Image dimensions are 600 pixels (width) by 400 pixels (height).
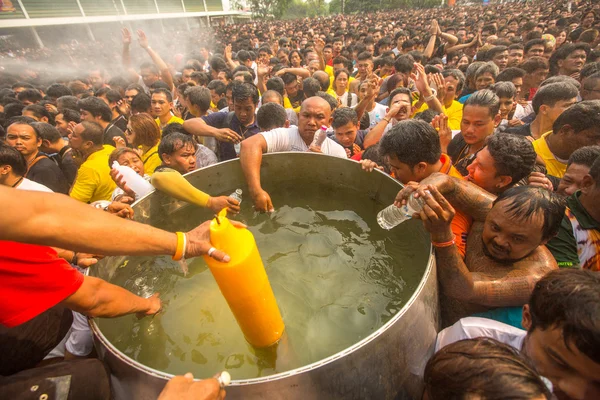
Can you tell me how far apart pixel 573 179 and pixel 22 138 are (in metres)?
5.67

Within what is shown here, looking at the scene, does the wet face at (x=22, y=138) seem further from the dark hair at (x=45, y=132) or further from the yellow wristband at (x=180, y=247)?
the yellow wristband at (x=180, y=247)

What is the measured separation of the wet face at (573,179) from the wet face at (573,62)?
4.86 meters

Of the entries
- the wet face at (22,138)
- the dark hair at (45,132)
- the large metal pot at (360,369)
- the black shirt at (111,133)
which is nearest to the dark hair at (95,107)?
the black shirt at (111,133)

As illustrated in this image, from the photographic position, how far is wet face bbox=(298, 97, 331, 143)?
3.11m

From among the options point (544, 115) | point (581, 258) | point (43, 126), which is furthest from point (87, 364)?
point (544, 115)

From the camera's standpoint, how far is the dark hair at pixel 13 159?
279 cm

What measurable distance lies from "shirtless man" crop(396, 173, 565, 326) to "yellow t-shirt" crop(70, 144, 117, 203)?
130 inches

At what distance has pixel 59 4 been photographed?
68.8ft

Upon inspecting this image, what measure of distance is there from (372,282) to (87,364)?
1602 millimetres

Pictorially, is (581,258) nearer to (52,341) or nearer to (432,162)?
(432,162)

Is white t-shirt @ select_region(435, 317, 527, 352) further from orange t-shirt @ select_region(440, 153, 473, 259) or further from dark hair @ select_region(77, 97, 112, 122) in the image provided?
dark hair @ select_region(77, 97, 112, 122)

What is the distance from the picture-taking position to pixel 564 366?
1108 millimetres

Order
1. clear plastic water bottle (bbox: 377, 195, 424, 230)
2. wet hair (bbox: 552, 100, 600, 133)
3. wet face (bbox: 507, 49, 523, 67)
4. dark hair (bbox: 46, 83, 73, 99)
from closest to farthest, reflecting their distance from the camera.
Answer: clear plastic water bottle (bbox: 377, 195, 424, 230), wet hair (bbox: 552, 100, 600, 133), wet face (bbox: 507, 49, 523, 67), dark hair (bbox: 46, 83, 73, 99)

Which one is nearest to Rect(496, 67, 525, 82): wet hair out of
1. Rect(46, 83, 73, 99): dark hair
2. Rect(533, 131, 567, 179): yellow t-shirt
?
Rect(533, 131, 567, 179): yellow t-shirt
